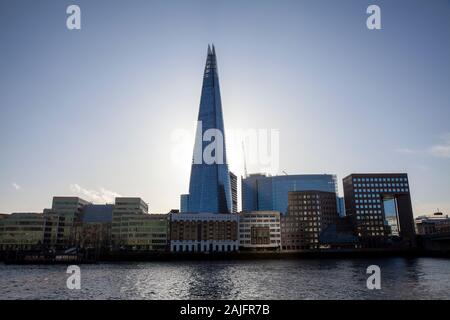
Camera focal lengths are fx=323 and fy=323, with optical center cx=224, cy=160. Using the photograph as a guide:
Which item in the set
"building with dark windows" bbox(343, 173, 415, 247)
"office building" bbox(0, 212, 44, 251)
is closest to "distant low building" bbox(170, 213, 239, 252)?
"office building" bbox(0, 212, 44, 251)

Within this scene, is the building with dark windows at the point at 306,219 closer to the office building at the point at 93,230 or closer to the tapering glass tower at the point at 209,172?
the tapering glass tower at the point at 209,172

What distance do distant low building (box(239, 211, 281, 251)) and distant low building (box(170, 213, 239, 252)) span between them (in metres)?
6.51

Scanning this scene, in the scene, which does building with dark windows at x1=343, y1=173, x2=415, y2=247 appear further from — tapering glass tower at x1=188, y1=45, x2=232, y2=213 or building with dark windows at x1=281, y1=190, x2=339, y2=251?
tapering glass tower at x1=188, y1=45, x2=232, y2=213

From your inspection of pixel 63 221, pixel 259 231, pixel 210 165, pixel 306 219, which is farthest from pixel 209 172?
pixel 63 221

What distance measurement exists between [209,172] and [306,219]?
55.4 meters

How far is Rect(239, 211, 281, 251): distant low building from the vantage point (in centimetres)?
14662

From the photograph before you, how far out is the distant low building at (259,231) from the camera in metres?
147

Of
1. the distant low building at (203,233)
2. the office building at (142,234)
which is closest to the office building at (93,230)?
the office building at (142,234)

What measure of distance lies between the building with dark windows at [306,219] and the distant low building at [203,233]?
28.6 meters

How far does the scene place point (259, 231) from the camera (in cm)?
14762

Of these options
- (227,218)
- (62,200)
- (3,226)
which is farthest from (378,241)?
(3,226)

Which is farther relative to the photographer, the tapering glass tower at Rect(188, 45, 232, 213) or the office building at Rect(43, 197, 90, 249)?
the tapering glass tower at Rect(188, 45, 232, 213)
